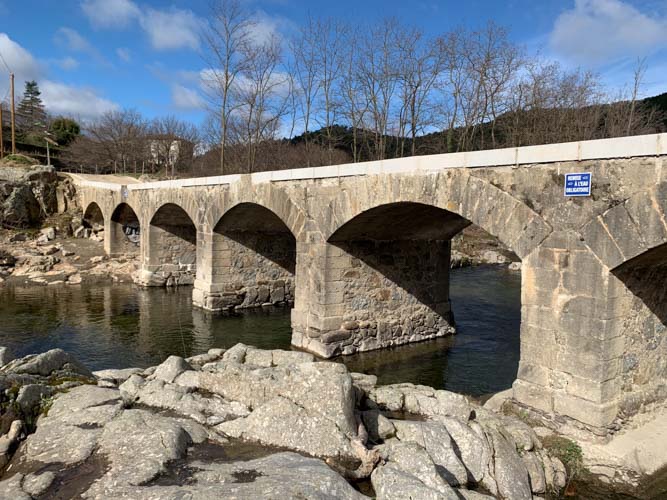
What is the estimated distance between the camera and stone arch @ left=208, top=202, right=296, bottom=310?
1489 cm

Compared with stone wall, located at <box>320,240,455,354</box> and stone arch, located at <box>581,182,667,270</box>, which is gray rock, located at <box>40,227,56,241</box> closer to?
stone wall, located at <box>320,240,455,354</box>

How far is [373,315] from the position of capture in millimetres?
10969

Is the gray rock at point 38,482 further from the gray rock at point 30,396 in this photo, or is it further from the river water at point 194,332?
the river water at point 194,332

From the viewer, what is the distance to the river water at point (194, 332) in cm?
994

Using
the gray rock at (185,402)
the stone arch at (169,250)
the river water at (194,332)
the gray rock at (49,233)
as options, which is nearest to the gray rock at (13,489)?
the gray rock at (185,402)

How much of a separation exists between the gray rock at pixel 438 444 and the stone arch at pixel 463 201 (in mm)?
2977

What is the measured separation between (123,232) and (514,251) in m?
22.4

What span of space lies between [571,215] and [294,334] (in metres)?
6.75

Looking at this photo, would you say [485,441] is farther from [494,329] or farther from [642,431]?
[494,329]

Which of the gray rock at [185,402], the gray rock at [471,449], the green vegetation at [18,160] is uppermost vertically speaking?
the green vegetation at [18,160]

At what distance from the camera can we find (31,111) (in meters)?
49.3

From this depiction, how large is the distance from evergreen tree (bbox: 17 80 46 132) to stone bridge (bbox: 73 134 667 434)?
1650 inches

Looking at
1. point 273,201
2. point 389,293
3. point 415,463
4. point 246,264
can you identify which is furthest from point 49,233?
point 415,463

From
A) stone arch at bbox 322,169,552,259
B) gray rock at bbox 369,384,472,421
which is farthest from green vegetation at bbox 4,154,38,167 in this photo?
gray rock at bbox 369,384,472,421
